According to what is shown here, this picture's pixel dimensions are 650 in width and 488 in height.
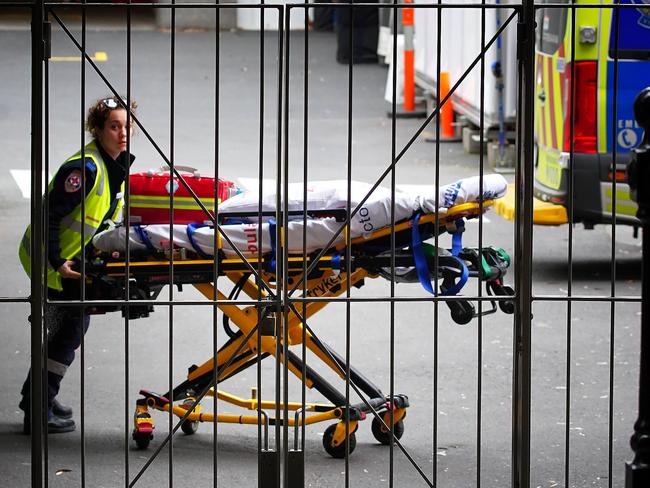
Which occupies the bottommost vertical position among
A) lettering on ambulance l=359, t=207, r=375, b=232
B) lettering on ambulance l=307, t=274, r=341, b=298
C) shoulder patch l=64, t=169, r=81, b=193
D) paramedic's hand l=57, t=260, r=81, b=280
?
lettering on ambulance l=307, t=274, r=341, b=298

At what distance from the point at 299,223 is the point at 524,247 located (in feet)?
3.61

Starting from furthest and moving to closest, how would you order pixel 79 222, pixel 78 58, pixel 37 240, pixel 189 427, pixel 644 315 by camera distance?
pixel 78 58, pixel 189 427, pixel 79 222, pixel 37 240, pixel 644 315

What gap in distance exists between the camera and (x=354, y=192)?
600 cm

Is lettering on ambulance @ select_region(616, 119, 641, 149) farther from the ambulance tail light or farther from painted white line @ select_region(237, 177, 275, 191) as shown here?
painted white line @ select_region(237, 177, 275, 191)

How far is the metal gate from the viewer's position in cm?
491

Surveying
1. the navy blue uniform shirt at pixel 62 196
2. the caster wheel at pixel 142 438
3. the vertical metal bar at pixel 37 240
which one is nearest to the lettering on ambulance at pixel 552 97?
the navy blue uniform shirt at pixel 62 196

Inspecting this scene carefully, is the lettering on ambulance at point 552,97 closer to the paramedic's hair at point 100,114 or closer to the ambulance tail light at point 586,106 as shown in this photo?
the ambulance tail light at point 586,106

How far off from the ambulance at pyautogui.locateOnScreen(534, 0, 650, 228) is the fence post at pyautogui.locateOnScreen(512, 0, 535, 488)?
157 inches

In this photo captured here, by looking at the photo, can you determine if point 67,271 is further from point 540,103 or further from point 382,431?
point 540,103

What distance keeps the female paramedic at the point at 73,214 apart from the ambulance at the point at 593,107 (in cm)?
375

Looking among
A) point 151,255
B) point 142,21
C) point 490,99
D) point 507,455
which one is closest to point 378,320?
point 507,455

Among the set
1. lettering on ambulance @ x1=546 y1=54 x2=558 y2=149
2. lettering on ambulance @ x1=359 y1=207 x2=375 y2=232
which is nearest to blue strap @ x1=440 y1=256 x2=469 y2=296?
lettering on ambulance @ x1=359 y1=207 x2=375 y2=232

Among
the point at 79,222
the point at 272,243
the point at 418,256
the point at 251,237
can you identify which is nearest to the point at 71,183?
the point at 79,222

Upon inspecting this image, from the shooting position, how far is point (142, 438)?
6.08 meters
